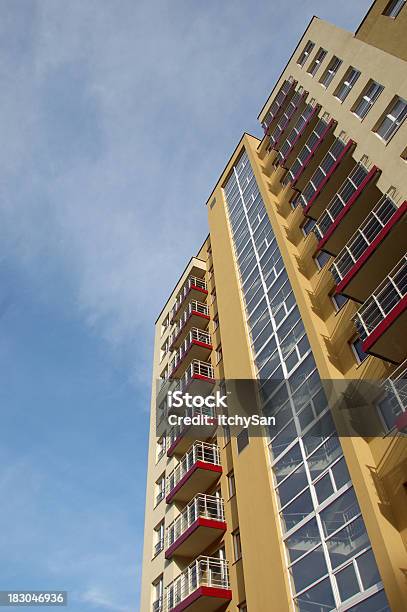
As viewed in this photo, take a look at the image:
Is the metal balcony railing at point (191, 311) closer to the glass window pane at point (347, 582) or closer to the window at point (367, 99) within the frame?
the window at point (367, 99)

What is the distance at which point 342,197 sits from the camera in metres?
20.2

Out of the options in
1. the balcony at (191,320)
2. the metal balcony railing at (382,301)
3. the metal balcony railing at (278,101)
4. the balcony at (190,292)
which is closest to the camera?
the metal balcony railing at (382,301)

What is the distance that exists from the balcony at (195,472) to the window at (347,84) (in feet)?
57.0

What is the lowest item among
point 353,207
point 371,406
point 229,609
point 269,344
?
point 229,609

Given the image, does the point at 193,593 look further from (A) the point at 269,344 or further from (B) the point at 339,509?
(A) the point at 269,344

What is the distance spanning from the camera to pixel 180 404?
2825 centimetres

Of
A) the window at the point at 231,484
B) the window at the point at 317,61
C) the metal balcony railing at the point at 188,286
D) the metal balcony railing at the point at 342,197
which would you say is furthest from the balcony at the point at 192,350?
the window at the point at 317,61

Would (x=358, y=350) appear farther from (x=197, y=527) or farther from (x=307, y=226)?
(x=197, y=527)

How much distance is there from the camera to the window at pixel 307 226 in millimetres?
23136

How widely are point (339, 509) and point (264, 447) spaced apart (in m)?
4.73

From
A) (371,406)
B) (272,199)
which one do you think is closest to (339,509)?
(371,406)

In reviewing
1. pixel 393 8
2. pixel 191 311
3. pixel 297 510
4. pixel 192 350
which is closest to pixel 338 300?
pixel 297 510

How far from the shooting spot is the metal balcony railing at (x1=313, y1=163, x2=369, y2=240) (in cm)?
1948

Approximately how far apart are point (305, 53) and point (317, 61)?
5.84 feet
